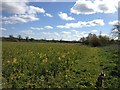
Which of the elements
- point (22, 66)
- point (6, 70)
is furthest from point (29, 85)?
point (22, 66)

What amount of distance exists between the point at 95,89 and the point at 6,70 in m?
4.97

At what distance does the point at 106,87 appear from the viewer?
965 cm

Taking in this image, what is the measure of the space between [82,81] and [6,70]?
3820mm

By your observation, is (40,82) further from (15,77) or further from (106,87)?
(106,87)

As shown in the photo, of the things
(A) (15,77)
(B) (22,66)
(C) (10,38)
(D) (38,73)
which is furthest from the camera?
(C) (10,38)

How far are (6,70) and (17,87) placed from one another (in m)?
3.46

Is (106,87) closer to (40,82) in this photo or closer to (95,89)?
(95,89)

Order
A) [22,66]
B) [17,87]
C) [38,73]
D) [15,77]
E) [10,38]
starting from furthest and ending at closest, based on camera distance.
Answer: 1. [10,38]
2. [22,66]
3. [38,73]
4. [15,77]
5. [17,87]

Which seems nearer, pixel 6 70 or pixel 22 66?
pixel 6 70

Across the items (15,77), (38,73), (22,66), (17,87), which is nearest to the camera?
→ (17,87)

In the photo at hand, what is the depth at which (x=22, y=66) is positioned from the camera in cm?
1409

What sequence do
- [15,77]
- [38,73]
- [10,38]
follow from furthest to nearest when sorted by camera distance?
[10,38]
[38,73]
[15,77]

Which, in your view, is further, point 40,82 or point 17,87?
point 40,82

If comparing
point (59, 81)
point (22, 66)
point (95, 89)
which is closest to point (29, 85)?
point (59, 81)
